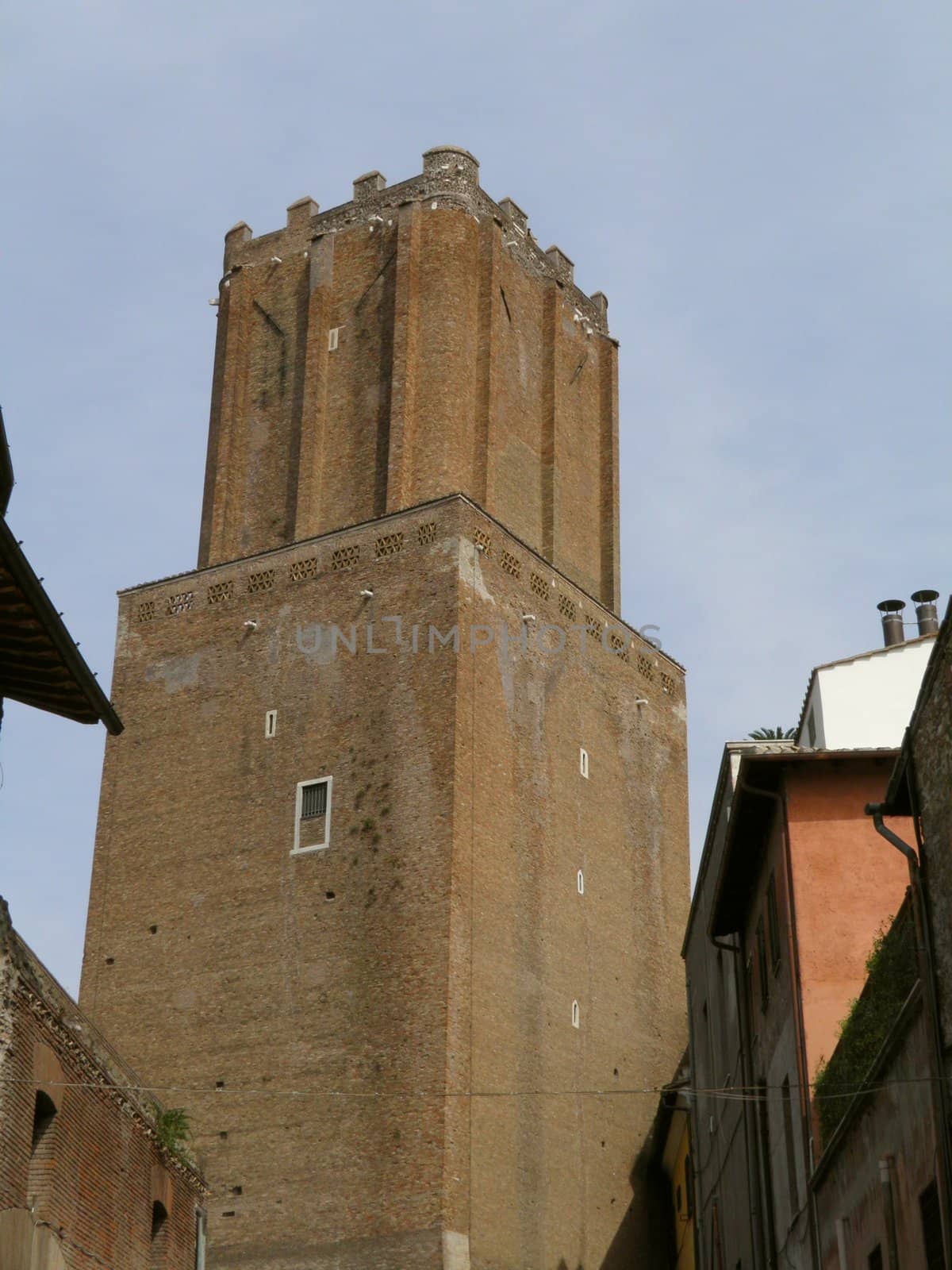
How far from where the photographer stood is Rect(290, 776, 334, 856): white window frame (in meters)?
31.4

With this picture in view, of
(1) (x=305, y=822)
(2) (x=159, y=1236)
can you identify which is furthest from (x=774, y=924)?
(1) (x=305, y=822)

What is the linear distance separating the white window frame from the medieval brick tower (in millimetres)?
48

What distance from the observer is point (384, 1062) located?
29062mm

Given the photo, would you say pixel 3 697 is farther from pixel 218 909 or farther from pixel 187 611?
pixel 187 611

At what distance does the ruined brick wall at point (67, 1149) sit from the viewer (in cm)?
1600

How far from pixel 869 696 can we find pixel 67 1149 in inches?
456

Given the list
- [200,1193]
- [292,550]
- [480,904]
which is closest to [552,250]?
[292,550]

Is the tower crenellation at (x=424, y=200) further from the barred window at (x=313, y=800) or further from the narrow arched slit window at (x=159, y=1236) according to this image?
the narrow arched slit window at (x=159, y=1236)

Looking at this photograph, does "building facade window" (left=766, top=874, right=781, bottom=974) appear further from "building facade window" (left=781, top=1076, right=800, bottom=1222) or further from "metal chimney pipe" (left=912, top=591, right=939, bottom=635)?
"metal chimney pipe" (left=912, top=591, right=939, bottom=635)

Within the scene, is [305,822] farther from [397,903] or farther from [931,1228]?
[931,1228]

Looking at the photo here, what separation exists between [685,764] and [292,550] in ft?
28.3

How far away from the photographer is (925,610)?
27.1m

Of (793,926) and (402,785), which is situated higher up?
(402,785)

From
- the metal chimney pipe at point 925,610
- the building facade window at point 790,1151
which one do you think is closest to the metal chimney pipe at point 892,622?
the metal chimney pipe at point 925,610
